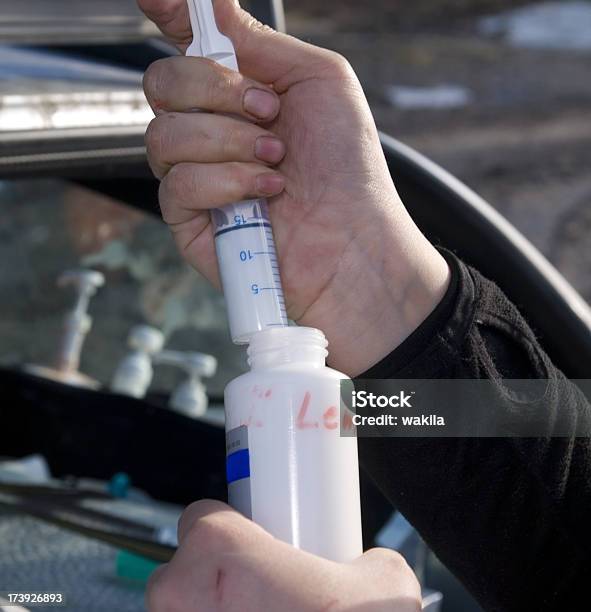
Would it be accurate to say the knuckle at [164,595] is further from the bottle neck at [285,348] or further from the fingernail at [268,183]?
the fingernail at [268,183]

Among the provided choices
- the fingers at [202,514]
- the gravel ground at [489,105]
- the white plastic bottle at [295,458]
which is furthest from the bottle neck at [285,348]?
the gravel ground at [489,105]

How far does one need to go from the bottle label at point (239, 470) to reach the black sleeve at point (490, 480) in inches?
10.4

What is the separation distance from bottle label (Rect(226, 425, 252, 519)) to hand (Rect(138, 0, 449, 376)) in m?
0.26

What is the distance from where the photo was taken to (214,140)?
0.98 metres

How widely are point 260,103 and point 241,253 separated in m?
0.15

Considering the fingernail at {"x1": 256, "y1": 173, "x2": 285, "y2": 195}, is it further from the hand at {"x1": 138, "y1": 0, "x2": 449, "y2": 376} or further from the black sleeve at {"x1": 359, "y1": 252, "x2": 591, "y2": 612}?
Answer: the black sleeve at {"x1": 359, "y1": 252, "x2": 591, "y2": 612}

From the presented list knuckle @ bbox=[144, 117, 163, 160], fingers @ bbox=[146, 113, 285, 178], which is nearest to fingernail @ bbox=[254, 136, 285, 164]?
fingers @ bbox=[146, 113, 285, 178]

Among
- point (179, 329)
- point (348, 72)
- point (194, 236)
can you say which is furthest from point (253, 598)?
point (179, 329)

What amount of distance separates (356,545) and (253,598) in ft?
0.37

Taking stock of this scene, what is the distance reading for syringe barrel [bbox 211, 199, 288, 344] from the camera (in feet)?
3.04

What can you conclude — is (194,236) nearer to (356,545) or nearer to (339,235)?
(339,235)

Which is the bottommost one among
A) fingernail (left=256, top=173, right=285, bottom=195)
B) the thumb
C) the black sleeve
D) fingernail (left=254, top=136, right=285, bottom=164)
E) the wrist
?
the black sleeve

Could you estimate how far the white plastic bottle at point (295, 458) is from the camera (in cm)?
79

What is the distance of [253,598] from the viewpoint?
74 centimetres
